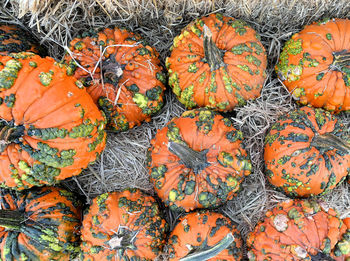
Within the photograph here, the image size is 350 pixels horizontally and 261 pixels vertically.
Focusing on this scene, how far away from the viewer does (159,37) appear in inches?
130

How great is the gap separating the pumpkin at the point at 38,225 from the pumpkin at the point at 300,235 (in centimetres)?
152

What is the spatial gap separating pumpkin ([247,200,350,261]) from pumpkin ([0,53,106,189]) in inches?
61.8

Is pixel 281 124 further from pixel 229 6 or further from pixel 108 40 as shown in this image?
pixel 108 40

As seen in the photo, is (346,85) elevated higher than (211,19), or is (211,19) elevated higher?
(211,19)

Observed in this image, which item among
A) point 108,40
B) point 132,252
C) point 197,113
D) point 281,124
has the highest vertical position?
point 108,40

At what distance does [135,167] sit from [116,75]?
0.97m

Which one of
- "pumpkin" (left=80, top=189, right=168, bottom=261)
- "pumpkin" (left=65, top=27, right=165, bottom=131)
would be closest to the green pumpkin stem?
"pumpkin" (left=65, top=27, right=165, bottom=131)

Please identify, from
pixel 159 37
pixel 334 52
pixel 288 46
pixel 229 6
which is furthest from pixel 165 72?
pixel 334 52

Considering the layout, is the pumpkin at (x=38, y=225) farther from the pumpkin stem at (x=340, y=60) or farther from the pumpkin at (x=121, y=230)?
the pumpkin stem at (x=340, y=60)

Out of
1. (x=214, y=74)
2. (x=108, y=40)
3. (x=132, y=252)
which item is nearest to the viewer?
(x=132, y=252)

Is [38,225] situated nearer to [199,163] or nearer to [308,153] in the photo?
[199,163]

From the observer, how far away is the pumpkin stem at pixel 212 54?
2.43 meters

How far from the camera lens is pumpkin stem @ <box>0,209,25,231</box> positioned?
7.69 ft

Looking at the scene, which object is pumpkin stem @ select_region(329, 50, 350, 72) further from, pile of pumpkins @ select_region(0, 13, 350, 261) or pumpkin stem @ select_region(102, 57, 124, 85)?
pumpkin stem @ select_region(102, 57, 124, 85)
